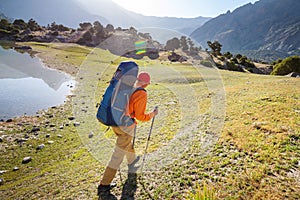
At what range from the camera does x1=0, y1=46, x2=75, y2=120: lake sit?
57.4 ft

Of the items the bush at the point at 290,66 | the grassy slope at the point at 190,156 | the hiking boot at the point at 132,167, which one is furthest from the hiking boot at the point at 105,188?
the bush at the point at 290,66

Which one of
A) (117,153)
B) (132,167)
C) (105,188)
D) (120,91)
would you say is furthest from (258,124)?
(105,188)

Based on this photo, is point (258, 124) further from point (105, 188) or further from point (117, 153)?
point (105, 188)

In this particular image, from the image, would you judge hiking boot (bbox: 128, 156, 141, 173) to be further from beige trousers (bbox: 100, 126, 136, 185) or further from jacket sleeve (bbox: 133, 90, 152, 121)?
jacket sleeve (bbox: 133, 90, 152, 121)

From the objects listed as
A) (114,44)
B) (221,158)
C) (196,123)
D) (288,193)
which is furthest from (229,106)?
(114,44)

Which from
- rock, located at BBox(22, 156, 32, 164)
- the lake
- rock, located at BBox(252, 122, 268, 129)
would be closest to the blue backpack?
rock, located at BBox(252, 122, 268, 129)

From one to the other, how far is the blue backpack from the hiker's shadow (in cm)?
231

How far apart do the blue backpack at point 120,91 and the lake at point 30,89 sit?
13592mm

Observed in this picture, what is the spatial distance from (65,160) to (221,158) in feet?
22.7

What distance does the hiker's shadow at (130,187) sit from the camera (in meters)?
6.02

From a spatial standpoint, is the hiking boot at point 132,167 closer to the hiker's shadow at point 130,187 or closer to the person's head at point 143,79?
the hiker's shadow at point 130,187

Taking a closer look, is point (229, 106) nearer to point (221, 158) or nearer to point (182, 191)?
point (221, 158)

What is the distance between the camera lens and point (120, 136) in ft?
20.8

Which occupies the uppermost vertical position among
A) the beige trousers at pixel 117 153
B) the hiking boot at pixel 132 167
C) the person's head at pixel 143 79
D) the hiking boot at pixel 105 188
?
the person's head at pixel 143 79
